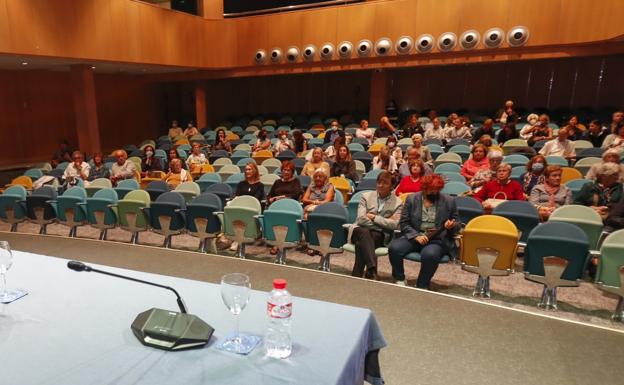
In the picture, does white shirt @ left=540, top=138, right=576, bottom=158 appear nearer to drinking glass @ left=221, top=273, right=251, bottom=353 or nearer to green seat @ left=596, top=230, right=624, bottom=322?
green seat @ left=596, top=230, right=624, bottom=322

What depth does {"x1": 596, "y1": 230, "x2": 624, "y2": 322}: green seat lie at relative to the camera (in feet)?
10.8

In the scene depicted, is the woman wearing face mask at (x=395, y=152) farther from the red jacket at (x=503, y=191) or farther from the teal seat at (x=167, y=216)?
the teal seat at (x=167, y=216)

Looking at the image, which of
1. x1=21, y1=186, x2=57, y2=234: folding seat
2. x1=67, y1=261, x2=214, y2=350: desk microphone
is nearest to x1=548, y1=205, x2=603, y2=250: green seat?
x1=67, y1=261, x2=214, y2=350: desk microphone

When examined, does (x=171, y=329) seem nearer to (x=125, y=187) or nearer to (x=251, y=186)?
(x=251, y=186)

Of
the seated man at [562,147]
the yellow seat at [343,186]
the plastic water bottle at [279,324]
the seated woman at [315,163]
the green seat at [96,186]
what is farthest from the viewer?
the seated man at [562,147]

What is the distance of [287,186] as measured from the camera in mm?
5449

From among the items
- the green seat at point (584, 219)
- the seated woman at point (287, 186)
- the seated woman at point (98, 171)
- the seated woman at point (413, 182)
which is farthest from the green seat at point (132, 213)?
the green seat at point (584, 219)

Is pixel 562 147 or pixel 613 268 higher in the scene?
pixel 562 147

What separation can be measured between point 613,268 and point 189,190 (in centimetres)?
490

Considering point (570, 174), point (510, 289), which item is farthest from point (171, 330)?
point (570, 174)

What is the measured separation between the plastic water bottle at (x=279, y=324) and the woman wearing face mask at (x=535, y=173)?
4652 mm

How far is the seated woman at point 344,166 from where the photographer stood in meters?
6.45

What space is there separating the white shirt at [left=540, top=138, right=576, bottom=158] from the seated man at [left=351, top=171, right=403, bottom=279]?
4.44 m

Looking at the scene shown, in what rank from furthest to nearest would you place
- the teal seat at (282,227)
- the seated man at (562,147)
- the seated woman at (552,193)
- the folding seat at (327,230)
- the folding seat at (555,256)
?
the seated man at (562,147)
the seated woman at (552,193)
the teal seat at (282,227)
the folding seat at (327,230)
the folding seat at (555,256)
